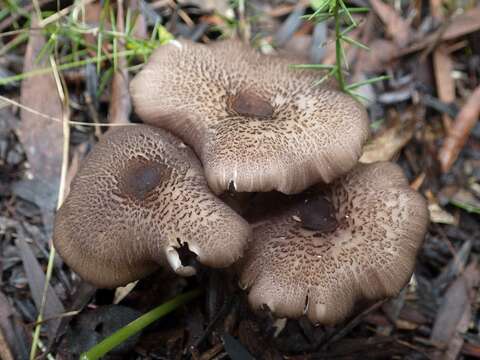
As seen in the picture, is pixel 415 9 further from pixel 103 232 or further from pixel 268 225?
pixel 103 232

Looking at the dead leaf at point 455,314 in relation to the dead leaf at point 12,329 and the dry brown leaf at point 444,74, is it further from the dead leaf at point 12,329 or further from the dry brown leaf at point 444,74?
the dead leaf at point 12,329

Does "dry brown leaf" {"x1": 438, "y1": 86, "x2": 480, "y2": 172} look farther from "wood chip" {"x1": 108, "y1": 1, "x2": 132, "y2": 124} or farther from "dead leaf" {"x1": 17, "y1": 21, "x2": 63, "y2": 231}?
"dead leaf" {"x1": 17, "y1": 21, "x2": 63, "y2": 231}

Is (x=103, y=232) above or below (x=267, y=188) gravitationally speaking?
below

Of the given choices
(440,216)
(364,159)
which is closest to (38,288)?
(364,159)

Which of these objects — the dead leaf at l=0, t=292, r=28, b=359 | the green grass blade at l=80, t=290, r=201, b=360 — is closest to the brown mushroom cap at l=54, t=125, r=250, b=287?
the green grass blade at l=80, t=290, r=201, b=360

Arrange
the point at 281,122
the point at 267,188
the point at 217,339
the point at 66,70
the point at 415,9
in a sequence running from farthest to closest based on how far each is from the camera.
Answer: the point at 415,9 < the point at 66,70 < the point at 217,339 < the point at 281,122 < the point at 267,188

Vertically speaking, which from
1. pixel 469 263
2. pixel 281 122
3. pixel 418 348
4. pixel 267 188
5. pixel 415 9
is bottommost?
pixel 418 348

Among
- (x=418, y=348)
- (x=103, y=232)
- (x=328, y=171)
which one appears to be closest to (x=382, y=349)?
(x=418, y=348)
